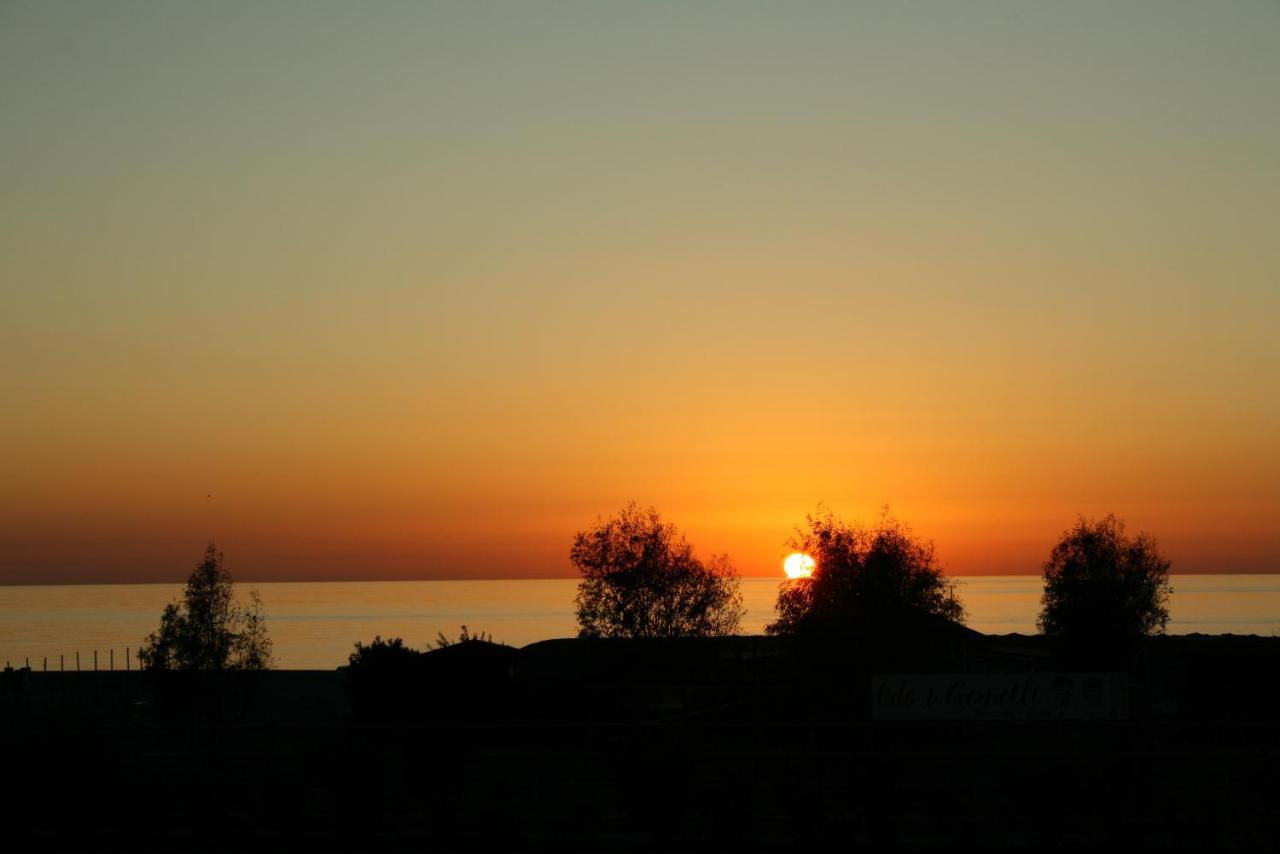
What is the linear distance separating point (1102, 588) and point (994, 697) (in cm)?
7296

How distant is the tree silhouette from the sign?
67.2 metres

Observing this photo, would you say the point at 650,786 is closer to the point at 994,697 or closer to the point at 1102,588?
the point at 994,697

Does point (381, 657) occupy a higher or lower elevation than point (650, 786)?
higher

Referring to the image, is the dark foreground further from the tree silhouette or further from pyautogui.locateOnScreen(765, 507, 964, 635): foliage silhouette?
the tree silhouette

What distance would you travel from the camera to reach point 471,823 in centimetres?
2083

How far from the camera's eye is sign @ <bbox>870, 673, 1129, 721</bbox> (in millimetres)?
26266

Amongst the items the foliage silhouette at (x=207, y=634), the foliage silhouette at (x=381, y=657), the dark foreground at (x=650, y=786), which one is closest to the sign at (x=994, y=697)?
the dark foreground at (x=650, y=786)

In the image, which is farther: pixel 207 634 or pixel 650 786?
pixel 207 634

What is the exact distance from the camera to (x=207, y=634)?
67625mm

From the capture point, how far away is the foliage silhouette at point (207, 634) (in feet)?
219

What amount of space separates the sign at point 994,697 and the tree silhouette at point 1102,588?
2647 inches

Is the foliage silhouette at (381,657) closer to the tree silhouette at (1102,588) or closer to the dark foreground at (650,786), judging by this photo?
the dark foreground at (650,786)

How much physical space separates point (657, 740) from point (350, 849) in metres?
4.89

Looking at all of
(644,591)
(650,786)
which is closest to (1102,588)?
(644,591)
